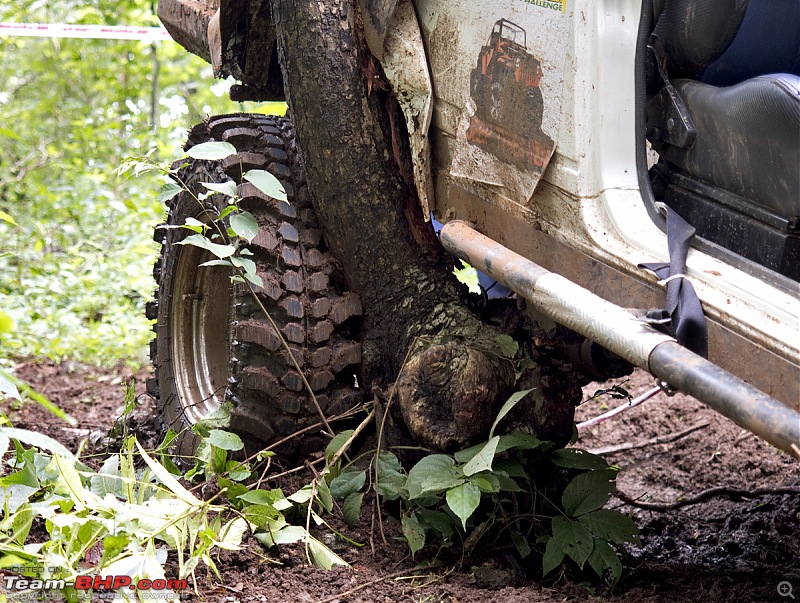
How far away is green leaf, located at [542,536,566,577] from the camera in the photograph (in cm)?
204

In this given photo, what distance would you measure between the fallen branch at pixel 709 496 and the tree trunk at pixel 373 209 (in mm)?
538

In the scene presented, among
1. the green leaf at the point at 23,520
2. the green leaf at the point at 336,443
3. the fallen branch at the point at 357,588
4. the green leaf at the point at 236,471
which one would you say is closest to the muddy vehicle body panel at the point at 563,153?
the green leaf at the point at 336,443

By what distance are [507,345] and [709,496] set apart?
1.01m

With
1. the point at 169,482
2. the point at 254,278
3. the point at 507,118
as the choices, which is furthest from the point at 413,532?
the point at 507,118

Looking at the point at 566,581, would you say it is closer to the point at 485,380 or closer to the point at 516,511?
the point at 516,511

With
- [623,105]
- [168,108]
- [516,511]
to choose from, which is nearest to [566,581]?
[516,511]

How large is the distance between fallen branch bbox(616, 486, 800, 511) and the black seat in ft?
3.44

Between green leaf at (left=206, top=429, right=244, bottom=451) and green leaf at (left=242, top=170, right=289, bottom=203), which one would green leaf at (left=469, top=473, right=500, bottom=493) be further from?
green leaf at (left=242, top=170, right=289, bottom=203)

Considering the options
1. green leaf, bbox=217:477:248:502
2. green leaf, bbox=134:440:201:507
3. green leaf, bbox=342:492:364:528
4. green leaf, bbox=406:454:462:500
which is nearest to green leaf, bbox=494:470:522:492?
green leaf, bbox=406:454:462:500

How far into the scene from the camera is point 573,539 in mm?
2074

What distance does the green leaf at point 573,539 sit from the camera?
204 centimetres

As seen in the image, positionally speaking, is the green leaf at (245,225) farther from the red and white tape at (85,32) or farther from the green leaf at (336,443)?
the red and white tape at (85,32)

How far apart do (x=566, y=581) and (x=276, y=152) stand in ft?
4.67

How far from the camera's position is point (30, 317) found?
4508 millimetres
